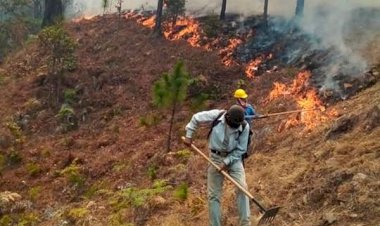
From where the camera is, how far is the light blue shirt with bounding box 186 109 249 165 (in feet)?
23.0

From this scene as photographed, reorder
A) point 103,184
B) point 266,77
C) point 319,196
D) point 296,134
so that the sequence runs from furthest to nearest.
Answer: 1. point 266,77
2. point 103,184
3. point 296,134
4. point 319,196

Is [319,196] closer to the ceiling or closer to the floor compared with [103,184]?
closer to the ceiling

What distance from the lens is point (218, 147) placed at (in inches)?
282

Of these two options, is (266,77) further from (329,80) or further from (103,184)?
(103,184)

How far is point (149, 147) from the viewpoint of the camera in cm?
1525

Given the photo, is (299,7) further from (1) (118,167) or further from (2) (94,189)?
(2) (94,189)

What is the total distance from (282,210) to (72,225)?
14.3ft

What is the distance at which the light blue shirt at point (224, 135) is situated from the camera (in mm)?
7023

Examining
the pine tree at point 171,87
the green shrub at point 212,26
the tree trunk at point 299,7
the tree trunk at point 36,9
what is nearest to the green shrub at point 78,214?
the pine tree at point 171,87

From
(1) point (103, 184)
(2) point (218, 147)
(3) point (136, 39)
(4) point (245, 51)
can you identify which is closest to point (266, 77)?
(4) point (245, 51)

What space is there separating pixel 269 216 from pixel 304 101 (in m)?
7.74

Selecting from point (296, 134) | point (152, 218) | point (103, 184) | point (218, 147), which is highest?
point (218, 147)

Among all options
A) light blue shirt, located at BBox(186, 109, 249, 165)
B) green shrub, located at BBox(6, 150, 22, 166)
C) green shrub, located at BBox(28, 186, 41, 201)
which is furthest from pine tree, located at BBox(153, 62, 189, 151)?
light blue shirt, located at BBox(186, 109, 249, 165)

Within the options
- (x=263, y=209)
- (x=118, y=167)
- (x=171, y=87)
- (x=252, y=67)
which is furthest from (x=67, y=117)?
(x=263, y=209)
